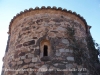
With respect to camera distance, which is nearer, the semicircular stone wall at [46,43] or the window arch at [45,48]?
the semicircular stone wall at [46,43]

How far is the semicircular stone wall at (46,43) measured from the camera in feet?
16.1

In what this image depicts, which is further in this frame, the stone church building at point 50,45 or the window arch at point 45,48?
the window arch at point 45,48

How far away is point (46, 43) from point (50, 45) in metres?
0.19

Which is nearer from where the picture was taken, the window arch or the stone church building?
the stone church building

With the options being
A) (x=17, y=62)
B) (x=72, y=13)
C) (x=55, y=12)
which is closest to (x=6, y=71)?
(x=17, y=62)

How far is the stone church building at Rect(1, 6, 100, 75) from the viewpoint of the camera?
4.91m

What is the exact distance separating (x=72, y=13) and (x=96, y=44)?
1566mm

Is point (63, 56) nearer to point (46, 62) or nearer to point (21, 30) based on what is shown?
point (46, 62)

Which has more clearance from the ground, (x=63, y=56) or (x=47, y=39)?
(x=47, y=39)

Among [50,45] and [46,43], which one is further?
[46,43]

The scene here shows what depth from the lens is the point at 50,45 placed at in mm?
5297

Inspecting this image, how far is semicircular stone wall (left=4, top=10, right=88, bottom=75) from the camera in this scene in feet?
16.1

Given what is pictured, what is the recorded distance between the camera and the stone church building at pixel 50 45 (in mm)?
4906

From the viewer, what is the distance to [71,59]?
5070 mm
